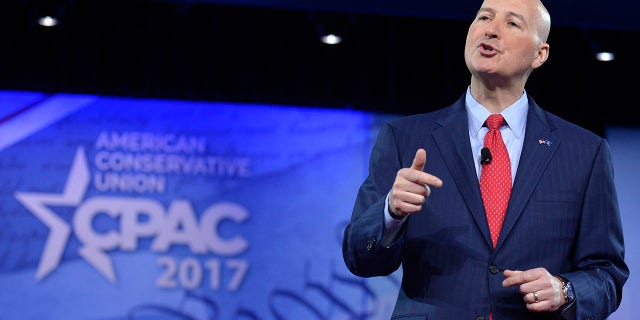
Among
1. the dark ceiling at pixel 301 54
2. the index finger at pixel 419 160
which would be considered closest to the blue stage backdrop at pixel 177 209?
the dark ceiling at pixel 301 54

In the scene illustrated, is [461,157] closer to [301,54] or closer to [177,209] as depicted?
[177,209]

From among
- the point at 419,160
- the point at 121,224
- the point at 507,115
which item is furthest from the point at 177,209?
the point at 419,160

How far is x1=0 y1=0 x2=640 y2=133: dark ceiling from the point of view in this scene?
5.84m

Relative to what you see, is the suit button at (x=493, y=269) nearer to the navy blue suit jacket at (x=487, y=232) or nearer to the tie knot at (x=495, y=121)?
the navy blue suit jacket at (x=487, y=232)

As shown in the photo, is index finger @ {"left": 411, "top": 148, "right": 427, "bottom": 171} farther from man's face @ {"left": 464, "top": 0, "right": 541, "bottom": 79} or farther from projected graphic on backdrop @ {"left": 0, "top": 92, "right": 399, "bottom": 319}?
projected graphic on backdrop @ {"left": 0, "top": 92, "right": 399, "bottom": 319}

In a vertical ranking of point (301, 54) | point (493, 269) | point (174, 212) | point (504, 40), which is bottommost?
point (493, 269)

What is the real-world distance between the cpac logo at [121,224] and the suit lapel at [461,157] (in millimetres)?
3662

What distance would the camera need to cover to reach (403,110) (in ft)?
19.7

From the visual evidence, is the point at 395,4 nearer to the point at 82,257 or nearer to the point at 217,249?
the point at 217,249

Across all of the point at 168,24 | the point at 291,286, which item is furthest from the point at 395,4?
the point at 291,286

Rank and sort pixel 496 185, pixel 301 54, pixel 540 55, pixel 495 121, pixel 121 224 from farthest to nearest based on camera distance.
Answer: pixel 301 54 → pixel 121 224 → pixel 540 55 → pixel 495 121 → pixel 496 185

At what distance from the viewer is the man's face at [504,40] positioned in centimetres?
229

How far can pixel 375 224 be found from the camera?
202 cm

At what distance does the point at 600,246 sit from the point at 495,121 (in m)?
0.37
